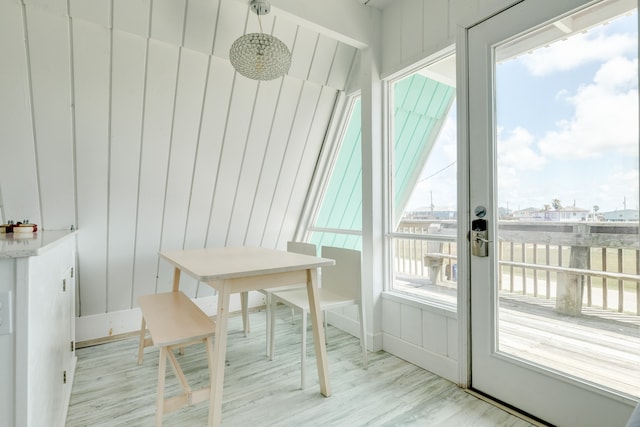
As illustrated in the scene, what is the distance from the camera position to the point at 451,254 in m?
2.18

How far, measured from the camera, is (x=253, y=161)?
2732 mm

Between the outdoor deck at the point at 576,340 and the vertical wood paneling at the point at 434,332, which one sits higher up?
the outdoor deck at the point at 576,340

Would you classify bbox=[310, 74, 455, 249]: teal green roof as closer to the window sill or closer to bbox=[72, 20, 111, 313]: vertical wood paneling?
the window sill

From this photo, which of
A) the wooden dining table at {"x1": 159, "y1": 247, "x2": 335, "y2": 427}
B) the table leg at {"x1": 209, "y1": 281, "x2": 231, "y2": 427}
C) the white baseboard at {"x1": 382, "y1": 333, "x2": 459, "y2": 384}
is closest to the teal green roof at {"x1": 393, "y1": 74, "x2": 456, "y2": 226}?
the white baseboard at {"x1": 382, "y1": 333, "x2": 459, "y2": 384}

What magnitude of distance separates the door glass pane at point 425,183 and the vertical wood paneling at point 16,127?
228 centimetres

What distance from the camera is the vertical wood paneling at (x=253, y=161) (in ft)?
8.24

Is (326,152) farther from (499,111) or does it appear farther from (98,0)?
(98,0)

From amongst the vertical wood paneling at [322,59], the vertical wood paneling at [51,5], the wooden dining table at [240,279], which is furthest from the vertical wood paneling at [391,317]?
the vertical wood paneling at [51,5]

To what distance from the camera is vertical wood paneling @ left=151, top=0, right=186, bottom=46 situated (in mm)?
1945

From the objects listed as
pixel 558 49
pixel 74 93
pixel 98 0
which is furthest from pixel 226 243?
pixel 558 49

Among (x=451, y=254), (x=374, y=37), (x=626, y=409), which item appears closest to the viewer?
(x=626, y=409)

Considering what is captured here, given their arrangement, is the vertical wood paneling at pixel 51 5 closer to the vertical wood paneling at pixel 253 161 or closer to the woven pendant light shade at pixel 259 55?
the woven pendant light shade at pixel 259 55

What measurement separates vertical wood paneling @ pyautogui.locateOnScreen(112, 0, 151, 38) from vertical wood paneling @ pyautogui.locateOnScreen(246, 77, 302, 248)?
96cm

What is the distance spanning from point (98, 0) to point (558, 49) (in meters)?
2.38
